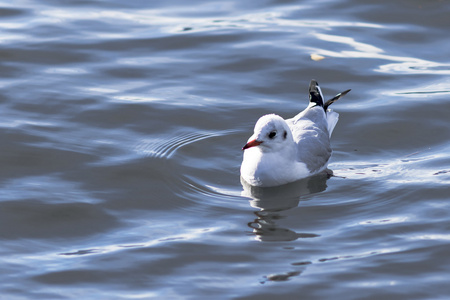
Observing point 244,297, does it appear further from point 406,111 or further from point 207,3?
point 207,3

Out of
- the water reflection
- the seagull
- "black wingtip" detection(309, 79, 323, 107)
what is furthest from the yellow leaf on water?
the water reflection

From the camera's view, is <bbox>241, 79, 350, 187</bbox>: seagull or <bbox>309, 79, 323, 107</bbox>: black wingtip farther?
<bbox>309, 79, 323, 107</bbox>: black wingtip

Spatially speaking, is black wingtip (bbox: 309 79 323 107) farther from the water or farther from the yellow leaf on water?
the yellow leaf on water

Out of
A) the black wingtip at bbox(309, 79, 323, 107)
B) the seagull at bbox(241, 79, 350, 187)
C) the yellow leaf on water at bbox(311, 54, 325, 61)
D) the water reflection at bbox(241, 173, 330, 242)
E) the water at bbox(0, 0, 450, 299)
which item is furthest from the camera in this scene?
the yellow leaf on water at bbox(311, 54, 325, 61)

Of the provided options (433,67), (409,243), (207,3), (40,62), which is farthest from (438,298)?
(207,3)

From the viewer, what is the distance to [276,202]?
29.8 feet

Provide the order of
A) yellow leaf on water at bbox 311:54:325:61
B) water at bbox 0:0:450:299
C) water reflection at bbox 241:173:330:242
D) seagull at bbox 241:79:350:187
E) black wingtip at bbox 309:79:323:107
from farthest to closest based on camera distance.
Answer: yellow leaf on water at bbox 311:54:325:61, black wingtip at bbox 309:79:323:107, seagull at bbox 241:79:350:187, water reflection at bbox 241:173:330:242, water at bbox 0:0:450:299

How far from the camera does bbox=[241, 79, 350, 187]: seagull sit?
931cm

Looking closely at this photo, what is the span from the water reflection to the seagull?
8 centimetres

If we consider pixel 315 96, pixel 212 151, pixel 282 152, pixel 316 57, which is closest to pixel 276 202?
pixel 282 152

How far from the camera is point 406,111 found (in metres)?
11.3

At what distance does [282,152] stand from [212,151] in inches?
43.3

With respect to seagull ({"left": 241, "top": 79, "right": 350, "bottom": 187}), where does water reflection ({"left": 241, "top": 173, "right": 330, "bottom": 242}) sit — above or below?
below

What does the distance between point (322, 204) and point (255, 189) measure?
0.86 m
